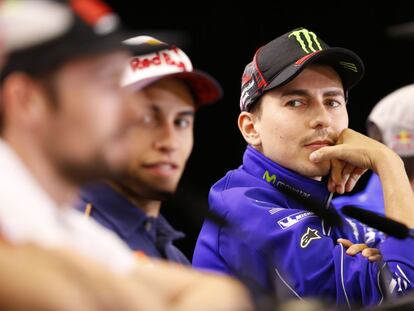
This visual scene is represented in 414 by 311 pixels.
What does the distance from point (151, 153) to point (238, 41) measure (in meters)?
2.09

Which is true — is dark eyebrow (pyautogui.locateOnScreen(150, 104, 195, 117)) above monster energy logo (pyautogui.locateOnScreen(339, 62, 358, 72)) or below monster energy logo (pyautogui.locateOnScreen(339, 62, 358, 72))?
above

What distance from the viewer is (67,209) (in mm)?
1250

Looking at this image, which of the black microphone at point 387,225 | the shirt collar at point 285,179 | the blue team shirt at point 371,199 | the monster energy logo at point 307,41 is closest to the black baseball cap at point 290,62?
the monster energy logo at point 307,41

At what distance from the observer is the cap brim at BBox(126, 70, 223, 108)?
1766mm

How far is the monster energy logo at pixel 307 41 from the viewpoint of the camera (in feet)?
7.55

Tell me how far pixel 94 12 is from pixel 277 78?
106 cm

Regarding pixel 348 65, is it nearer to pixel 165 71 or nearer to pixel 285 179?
pixel 285 179

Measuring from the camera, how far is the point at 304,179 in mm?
2275

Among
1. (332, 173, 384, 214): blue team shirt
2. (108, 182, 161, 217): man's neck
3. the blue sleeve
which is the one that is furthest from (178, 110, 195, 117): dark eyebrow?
(332, 173, 384, 214): blue team shirt

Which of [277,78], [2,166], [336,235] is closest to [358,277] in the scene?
[336,235]

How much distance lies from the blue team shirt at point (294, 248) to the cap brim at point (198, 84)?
9.7 inches

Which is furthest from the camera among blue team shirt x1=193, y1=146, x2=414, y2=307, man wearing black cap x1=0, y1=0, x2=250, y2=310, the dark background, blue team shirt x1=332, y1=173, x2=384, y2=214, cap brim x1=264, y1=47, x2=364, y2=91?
the dark background

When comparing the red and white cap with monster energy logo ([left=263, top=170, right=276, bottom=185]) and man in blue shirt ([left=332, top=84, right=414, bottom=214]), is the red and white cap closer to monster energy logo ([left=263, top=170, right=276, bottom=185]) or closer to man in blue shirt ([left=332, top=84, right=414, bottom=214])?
monster energy logo ([left=263, top=170, right=276, bottom=185])

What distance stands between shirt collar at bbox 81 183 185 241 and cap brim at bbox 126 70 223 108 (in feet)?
0.68
